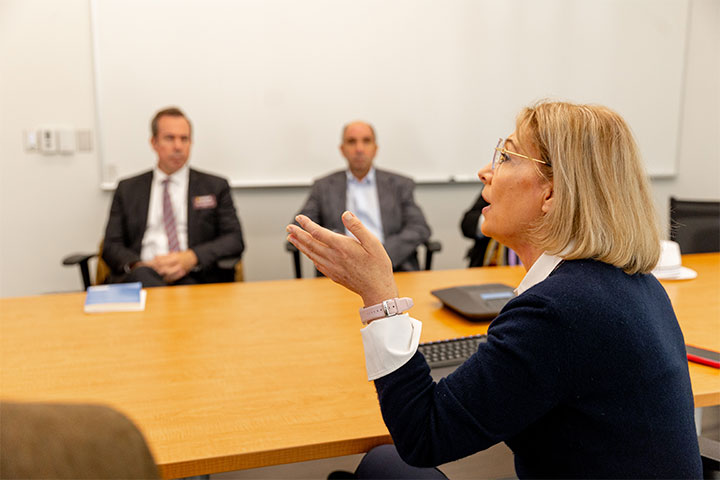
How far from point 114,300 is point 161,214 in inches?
59.5

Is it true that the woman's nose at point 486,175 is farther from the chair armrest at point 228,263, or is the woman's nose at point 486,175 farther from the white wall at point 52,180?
the white wall at point 52,180

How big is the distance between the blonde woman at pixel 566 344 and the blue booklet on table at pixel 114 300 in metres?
1.06

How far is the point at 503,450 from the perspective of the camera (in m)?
1.40

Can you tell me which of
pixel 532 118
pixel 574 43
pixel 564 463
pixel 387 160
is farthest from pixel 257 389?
pixel 574 43

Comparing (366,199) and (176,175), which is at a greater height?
(176,175)

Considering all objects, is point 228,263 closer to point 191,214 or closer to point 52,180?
point 191,214

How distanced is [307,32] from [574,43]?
6.27ft

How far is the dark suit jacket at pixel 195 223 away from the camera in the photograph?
10.8 feet

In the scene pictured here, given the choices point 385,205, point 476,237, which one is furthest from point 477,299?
point 385,205

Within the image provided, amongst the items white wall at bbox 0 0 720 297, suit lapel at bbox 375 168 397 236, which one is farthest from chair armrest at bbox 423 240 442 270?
white wall at bbox 0 0 720 297

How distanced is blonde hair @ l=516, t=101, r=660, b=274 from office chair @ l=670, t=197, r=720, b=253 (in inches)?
88.2

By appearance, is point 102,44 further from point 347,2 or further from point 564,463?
point 564,463

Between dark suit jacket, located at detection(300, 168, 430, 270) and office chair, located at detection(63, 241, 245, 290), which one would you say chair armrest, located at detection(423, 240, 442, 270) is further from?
office chair, located at detection(63, 241, 245, 290)

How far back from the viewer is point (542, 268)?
116 centimetres
